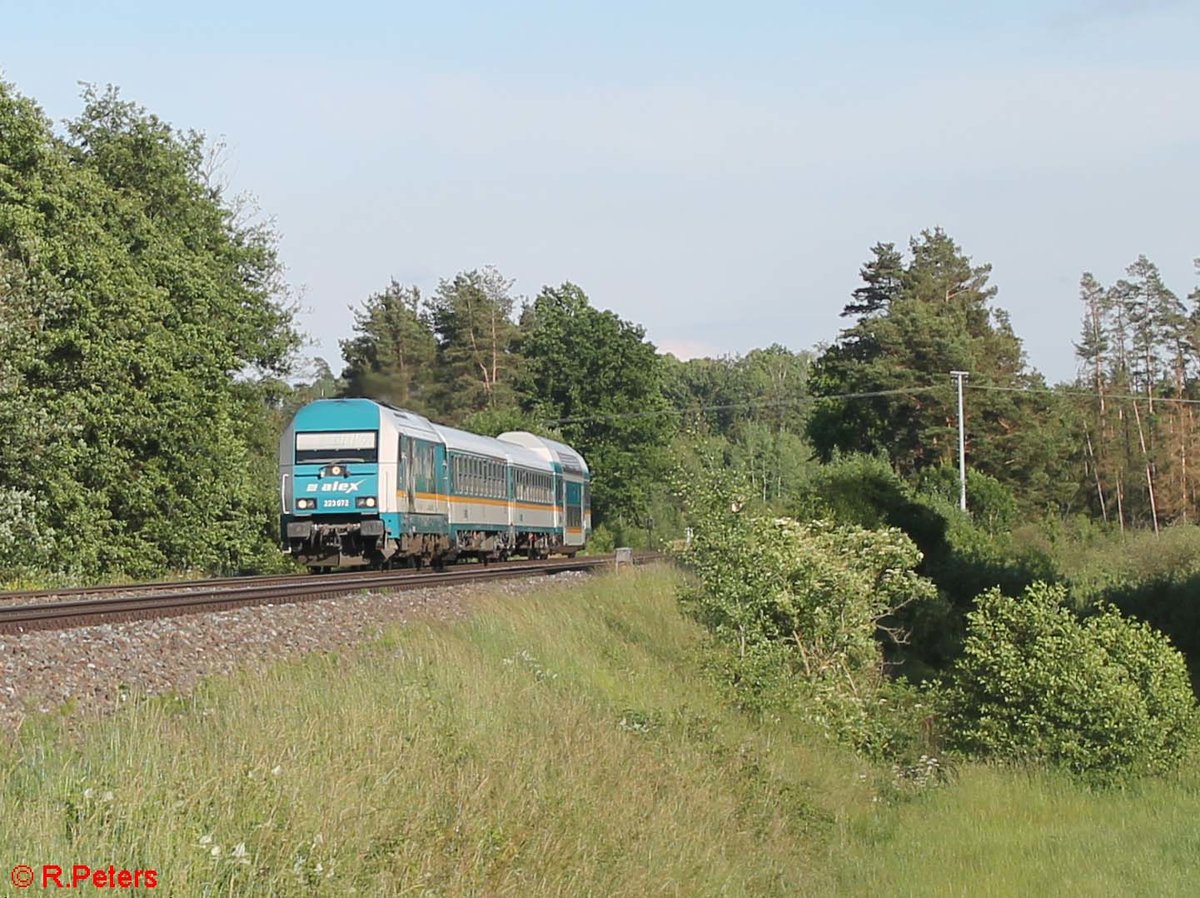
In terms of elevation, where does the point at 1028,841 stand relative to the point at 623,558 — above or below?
below

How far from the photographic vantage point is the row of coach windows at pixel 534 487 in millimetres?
41428

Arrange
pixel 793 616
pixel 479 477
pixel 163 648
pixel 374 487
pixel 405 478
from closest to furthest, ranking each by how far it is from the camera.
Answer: pixel 163 648, pixel 793 616, pixel 374 487, pixel 405 478, pixel 479 477

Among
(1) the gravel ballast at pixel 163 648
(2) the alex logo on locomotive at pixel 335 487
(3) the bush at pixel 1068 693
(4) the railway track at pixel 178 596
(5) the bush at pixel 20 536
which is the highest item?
(2) the alex logo on locomotive at pixel 335 487

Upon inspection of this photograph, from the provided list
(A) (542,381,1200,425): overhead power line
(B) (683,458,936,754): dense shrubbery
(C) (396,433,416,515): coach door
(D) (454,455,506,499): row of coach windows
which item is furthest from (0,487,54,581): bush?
(A) (542,381,1200,425): overhead power line

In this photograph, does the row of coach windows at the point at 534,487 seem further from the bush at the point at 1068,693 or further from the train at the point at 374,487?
the bush at the point at 1068,693

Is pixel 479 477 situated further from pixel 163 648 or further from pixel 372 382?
pixel 163 648

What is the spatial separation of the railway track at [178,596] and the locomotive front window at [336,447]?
323 centimetres

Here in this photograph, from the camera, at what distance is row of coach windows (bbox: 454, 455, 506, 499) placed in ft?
113

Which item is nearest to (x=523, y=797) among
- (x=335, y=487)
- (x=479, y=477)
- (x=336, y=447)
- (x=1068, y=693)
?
(x=1068, y=693)

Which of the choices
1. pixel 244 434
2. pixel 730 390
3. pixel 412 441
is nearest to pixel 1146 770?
pixel 412 441

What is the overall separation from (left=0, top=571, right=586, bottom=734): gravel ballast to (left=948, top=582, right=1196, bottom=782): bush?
7915mm

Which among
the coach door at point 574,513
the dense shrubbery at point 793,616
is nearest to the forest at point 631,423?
the dense shrubbery at point 793,616

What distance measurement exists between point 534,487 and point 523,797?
34.5 m

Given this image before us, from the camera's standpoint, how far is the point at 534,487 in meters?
43.6
